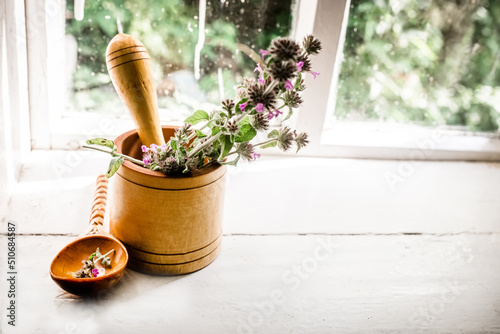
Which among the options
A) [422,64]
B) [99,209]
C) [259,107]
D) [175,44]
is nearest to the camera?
[259,107]

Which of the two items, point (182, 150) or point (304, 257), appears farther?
point (304, 257)

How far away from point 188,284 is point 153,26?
1.55 ft

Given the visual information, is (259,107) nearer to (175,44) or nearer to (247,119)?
(247,119)

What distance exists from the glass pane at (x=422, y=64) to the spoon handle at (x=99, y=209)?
0.50m

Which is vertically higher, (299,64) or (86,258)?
(299,64)

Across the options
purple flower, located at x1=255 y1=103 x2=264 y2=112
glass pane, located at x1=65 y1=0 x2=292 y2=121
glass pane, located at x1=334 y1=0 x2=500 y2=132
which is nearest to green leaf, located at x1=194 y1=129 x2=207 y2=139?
purple flower, located at x1=255 y1=103 x2=264 y2=112

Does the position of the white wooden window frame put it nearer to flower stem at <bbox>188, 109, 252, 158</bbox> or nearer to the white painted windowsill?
the white painted windowsill

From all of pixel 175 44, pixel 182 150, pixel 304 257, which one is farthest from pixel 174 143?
pixel 175 44

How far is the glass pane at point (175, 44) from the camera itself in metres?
0.80

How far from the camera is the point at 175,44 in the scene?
0.84m

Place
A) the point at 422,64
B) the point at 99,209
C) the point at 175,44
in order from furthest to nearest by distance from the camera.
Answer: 1. the point at 422,64
2. the point at 175,44
3. the point at 99,209

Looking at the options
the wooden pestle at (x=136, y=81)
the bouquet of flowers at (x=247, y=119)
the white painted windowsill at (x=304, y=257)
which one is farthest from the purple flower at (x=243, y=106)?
the white painted windowsill at (x=304, y=257)

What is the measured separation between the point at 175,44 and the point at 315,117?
296mm

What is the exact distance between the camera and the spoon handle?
59 cm
